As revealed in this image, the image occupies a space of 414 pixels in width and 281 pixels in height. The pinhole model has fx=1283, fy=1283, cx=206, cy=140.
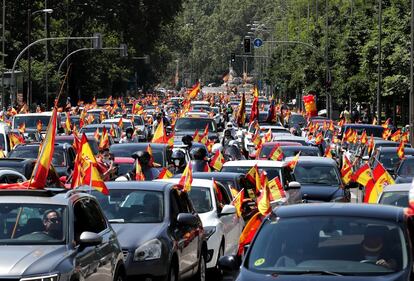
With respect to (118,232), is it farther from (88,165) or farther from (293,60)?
(293,60)

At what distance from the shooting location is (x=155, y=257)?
13359 mm

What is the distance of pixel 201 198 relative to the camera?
17.6 m

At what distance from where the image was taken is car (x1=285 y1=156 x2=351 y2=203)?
76.3 feet

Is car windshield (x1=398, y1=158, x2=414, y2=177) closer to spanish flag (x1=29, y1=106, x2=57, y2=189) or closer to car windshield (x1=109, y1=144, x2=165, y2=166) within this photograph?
car windshield (x1=109, y1=144, x2=165, y2=166)

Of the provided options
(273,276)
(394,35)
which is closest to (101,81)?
(394,35)

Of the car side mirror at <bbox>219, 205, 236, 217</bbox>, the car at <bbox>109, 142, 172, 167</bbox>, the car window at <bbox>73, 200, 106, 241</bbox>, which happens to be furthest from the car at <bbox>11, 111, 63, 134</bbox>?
the car window at <bbox>73, 200, 106, 241</bbox>

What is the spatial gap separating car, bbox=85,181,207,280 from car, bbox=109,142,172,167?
1216 centimetres

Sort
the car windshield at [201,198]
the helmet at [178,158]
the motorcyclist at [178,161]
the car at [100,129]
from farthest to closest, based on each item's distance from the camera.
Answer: the car at [100,129]
the helmet at [178,158]
the motorcyclist at [178,161]
the car windshield at [201,198]

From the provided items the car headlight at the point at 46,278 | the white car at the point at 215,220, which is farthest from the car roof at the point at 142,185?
the car headlight at the point at 46,278

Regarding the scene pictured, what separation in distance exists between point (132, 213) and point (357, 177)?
8.89 metres

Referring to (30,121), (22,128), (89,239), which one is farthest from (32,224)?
(30,121)

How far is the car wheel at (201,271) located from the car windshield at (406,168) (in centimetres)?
1118

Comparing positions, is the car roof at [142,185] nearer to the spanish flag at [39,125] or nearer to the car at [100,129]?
the car at [100,129]

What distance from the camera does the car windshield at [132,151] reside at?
92.0ft
